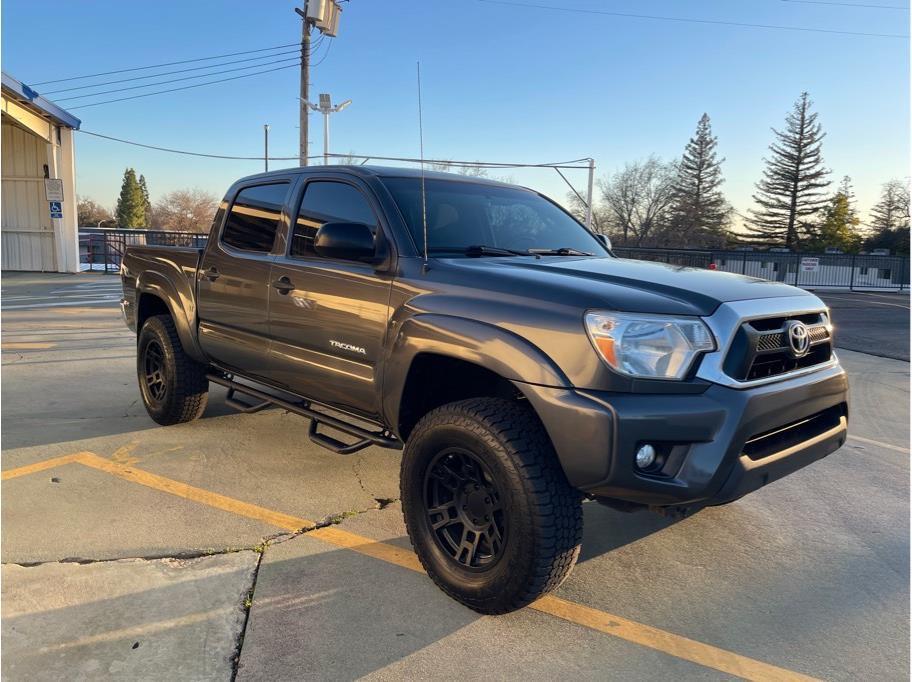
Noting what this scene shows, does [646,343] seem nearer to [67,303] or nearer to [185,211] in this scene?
[67,303]

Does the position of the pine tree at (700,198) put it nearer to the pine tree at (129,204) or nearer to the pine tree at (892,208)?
the pine tree at (892,208)

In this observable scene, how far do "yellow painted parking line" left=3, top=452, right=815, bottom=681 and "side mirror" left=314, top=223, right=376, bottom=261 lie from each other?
4.74 feet

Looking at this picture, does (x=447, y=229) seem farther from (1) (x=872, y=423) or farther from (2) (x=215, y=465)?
(1) (x=872, y=423)

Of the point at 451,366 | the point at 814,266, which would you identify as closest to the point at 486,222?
the point at 451,366

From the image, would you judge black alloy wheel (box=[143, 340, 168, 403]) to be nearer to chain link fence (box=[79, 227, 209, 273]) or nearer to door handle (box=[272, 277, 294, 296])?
door handle (box=[272, 277, 294, 296])

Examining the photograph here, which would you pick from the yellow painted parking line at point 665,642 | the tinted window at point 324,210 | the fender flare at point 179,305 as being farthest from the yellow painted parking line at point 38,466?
the yellow painted parking line at point 665,642

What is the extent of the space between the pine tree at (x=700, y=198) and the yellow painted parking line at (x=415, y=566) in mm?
67589

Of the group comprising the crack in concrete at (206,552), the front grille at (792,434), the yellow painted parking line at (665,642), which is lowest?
the yellow painted parking line at (665,642)

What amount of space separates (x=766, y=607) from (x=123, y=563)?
2.89m

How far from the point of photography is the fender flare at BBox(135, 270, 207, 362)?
16.2 ft

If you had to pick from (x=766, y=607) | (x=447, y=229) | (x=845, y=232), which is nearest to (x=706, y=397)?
(x=766, y=607)

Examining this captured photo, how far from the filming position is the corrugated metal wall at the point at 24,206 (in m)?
21.0

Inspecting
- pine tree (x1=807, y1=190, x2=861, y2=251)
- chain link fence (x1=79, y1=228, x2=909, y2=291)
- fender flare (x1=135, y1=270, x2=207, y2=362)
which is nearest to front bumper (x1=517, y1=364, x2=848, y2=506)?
fender flare (x1=135, y1=270, x2=207, y2=362)

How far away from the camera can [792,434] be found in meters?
→ 2.94
